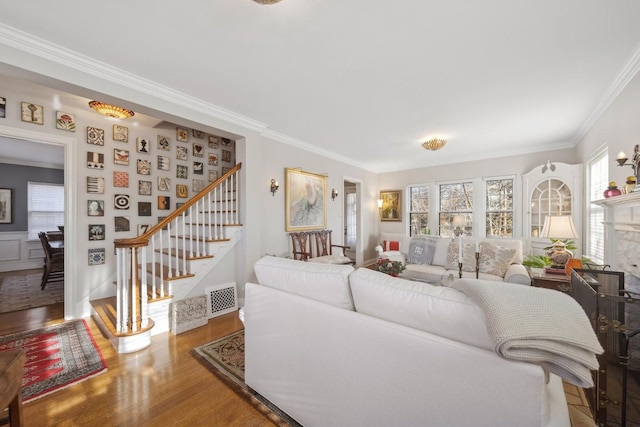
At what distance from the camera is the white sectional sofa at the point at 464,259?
3.35 m

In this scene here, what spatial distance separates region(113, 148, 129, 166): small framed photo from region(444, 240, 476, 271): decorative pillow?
4.91 meters

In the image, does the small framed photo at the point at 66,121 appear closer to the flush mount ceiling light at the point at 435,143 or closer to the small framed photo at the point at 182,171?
the small framed photo at the point at 182,171

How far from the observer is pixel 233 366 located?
2113 mm

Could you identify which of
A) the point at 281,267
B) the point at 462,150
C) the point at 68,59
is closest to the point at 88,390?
the point at 281,267

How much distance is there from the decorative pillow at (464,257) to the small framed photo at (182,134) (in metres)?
4.57

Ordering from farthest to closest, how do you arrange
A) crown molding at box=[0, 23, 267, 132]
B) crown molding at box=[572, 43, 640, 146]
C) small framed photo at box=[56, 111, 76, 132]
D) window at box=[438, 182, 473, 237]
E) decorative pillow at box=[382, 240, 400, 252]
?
decorative pillow at box=[382, 240, 400, 252] < window at box=[438, 182, 473, 237] < small framed photo at box=[56, 111, 76, 132] < crown molding at box=[572, 43, 640, 146] < crown molding at box=[0, 23, 267, 132]

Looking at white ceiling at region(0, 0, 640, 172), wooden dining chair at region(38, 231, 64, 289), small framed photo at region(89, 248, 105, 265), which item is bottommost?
wooden dining chair at region(38, 231, 64, 289)

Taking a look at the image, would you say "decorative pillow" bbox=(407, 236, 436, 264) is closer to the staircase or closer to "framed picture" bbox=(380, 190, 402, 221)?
"framed picture" bbox=(380, 190, 402, 221)

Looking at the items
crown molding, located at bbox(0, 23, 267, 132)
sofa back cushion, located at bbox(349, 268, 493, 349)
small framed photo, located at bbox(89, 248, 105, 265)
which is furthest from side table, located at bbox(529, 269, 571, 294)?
small framed photo, located at bbox(89, 248, 105, 265)

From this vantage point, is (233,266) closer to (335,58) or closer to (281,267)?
(281,267)

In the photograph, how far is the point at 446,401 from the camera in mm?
965

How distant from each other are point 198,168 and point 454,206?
528 cm

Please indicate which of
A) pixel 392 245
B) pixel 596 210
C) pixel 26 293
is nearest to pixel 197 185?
pixel 26 293

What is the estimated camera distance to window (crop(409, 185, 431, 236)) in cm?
A: 609
